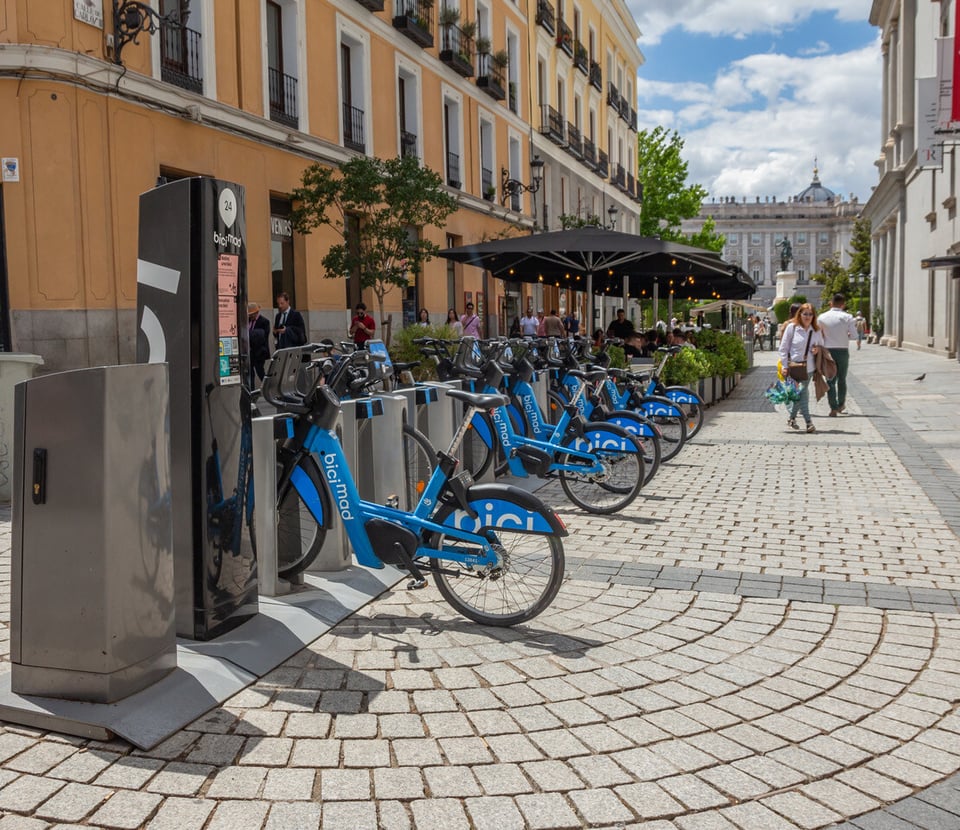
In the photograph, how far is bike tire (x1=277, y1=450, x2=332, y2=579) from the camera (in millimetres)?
5062

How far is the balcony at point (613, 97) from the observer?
4647 cm

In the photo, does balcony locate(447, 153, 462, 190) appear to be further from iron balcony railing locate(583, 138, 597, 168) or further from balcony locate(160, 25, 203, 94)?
iron balcony railing locate(583, 138, 597, 168)

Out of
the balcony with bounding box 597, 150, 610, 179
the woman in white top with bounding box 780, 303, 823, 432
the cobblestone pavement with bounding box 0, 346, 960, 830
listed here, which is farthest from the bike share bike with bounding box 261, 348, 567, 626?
the balcony with bounding box 597, 150, 610, 179

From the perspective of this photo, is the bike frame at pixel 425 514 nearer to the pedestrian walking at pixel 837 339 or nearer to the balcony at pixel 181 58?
the pedestrian walking at pixel 837 339

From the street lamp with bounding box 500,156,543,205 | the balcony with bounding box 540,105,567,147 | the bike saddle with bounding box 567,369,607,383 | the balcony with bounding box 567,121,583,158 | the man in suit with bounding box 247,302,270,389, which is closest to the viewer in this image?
the bike saddle with bounding box 567,369,607,383

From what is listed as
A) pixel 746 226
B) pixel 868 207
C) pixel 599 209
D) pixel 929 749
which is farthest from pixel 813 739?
pixel 746 226

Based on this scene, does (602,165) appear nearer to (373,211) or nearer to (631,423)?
(373,211)

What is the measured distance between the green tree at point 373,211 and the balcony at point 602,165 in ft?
85.3

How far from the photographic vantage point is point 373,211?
19172 millimetres

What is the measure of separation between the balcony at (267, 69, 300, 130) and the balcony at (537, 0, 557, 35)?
61.3ft

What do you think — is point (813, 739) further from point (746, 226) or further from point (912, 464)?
point (746, 226)

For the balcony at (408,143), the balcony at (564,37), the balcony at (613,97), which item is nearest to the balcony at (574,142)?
the balcony at (564,37)

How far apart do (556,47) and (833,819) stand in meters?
37.9

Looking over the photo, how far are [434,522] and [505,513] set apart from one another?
39 centimetres
